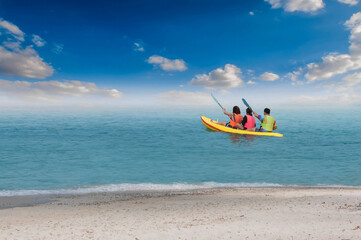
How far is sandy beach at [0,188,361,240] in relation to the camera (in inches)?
182

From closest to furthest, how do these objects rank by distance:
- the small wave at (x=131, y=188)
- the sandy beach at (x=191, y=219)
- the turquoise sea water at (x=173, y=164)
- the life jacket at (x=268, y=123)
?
1. the sandy beach at (x=191, y=219)
2. the small wave at (x=131, y=188)
3. the turquoise sea water at (x=173, y=164)
4. the life jacket at (x=268, y=123)

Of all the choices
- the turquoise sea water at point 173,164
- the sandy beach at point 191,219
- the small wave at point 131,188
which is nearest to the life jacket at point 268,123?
the turquoise sea water at point 173,164

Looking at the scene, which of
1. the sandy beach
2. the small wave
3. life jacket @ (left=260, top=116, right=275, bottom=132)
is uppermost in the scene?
life jacket @ (left=260, top=116, right=275, bottom=132)

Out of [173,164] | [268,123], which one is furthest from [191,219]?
[268,123]

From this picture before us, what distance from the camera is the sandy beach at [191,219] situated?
4613mm

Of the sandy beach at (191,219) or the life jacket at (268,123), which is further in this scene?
the life jacket at (268,123)

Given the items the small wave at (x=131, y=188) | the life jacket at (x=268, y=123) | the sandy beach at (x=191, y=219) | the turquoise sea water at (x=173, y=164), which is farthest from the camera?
the life jacket at (x=268, y=123)

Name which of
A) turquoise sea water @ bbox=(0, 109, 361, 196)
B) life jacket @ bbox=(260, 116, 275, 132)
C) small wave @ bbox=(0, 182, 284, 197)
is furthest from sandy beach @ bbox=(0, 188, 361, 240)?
life jacket @ bbox=(260, 116, 275, 132)

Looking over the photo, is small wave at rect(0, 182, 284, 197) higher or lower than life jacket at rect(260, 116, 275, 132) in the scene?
lower

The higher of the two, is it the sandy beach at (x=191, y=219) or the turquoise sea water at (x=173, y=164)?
the sandy beach at (x=191, y=219)

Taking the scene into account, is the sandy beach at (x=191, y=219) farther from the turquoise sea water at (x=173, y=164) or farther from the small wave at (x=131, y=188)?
the turquoise sea water at (x=173, y=164)

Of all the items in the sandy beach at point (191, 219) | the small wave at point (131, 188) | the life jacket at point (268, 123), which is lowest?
the small wave at point (131, 188)

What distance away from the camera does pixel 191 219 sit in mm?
5344

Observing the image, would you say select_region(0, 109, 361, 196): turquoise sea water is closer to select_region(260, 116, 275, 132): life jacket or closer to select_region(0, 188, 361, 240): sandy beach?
select_region(260, 116, 275, 132): life jacket
